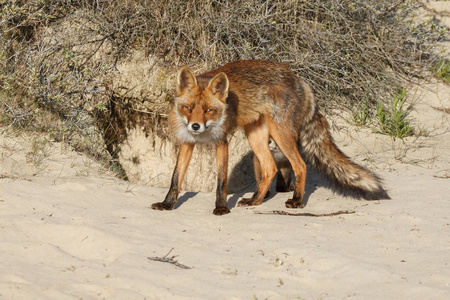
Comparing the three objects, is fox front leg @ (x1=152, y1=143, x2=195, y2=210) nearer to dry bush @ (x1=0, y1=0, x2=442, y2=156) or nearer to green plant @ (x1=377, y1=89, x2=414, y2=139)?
dry bush @ (x1=0, y1=0, x2=442, y2=156)

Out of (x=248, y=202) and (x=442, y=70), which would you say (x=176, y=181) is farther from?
(x=442, y=70)

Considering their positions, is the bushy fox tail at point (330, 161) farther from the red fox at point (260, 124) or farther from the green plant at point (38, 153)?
the green plant at point (38, 153)

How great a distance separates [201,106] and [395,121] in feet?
11.8

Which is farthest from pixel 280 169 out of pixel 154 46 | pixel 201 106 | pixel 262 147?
pixel 154 46

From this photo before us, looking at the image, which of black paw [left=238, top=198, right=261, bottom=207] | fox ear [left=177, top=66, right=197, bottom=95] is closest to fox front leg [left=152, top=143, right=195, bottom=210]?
fox ear [left=177, top=66, right=197, bottom=95]

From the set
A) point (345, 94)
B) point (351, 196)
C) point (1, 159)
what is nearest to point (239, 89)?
point (351, 196)

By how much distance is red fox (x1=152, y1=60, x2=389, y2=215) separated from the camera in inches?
188

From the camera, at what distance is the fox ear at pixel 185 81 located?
15.7ft

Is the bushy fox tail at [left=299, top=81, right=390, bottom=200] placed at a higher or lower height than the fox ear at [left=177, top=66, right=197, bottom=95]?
lower

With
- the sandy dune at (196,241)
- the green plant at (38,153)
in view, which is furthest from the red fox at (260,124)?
the green plant at (38,153)

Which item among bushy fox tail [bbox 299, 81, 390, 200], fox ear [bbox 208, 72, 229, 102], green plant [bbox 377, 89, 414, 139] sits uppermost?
fox ear [bbox 208, 72, 229, 102]

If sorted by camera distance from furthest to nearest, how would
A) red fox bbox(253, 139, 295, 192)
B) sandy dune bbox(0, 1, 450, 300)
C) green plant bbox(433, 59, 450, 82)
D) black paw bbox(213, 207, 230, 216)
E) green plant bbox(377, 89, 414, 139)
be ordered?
green plant bbox(433, 59, 450, 82), green plant bbox(377, 89, 414, 139), red fox bbox(253, 139, 295, 192), black paw bbox(213, 207, 230, 216), sandy dune bbox(0, 1, 450, 300)

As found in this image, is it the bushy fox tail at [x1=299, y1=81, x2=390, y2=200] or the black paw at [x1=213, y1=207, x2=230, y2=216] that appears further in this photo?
the bushy fox tail at [x1=299, y1=81, x2=390, y2=200]

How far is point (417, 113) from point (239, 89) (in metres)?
3.88
